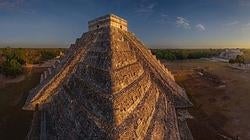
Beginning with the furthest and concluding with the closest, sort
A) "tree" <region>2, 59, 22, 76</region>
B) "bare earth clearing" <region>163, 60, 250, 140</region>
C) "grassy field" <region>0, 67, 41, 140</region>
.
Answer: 1. "tree" <region>2, 59, 22, 76</region>
2. "grassy field" <region>0, 67, 41, 140</region>
3. "bare earth clearing" <region>163, 60, 250, 140</region>

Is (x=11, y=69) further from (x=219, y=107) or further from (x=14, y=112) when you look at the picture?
(x=219, y=107)

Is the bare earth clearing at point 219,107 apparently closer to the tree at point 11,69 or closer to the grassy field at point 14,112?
the grassy field at point 14,112

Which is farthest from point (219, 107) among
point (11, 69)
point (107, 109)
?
point (11, 69)

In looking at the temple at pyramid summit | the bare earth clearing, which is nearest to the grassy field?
the temple at pyramid summit

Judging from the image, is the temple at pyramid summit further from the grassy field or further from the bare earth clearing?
the bare earth clearing

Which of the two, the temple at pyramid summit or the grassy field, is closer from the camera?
the temple at pyramid summit

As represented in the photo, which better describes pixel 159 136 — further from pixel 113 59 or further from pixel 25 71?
pixel 25 71
